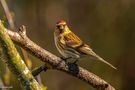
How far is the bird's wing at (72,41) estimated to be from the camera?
3.92 metres

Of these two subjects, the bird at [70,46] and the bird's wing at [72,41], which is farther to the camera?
the bird's wing at [72,41]

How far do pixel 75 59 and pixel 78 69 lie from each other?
0.93 meters

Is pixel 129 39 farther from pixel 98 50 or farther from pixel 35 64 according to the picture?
pixel 35 64

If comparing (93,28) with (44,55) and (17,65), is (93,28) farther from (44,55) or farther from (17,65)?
(17,65)

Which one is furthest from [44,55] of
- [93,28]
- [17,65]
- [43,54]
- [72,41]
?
[93,28]

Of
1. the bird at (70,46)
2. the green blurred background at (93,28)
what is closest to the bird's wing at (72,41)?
the bird at (70,46)

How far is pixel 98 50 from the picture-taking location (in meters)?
8.69

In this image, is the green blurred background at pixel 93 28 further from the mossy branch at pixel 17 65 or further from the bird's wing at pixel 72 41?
the mossy branch at pixel 17 65

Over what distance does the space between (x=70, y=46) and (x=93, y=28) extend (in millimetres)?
5250

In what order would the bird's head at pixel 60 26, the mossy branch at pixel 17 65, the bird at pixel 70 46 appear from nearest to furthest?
the mossy branch at pixel 17 65, the bird at pixel 70 46, the bird's head at pixel 60 26

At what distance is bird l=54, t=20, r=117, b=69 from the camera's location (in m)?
3.81

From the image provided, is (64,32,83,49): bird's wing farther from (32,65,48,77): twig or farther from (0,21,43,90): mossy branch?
(0,21,43,90): mossy branch

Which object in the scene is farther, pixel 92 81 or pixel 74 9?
pixel 74 9

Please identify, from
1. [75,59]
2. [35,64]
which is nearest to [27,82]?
[75,59]
